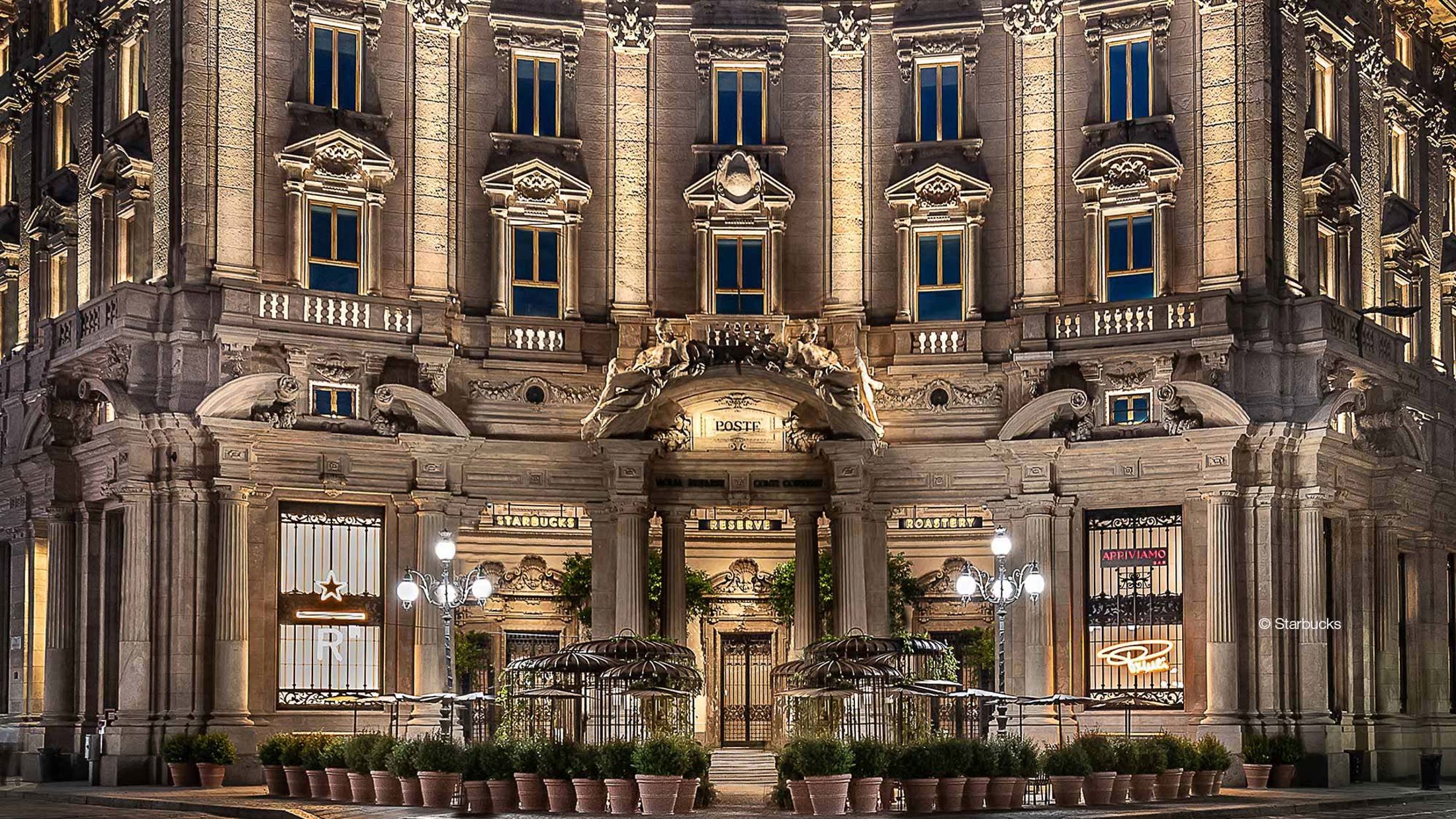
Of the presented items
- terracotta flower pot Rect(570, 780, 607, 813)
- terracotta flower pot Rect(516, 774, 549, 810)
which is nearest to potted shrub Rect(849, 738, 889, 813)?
terracotta flower pot Rect(570, 780, 607, 813)

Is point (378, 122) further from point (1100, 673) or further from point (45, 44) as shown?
point (1100, 673)

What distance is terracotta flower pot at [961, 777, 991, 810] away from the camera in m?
40.3

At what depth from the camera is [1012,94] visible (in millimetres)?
58031

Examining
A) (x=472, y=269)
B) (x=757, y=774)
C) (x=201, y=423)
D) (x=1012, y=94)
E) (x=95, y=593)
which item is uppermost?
(x=1012, y=94)

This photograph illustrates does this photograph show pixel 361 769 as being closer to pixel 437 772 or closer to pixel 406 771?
pixel 406 771

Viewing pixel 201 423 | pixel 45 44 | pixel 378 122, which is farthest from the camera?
pixel 45 44

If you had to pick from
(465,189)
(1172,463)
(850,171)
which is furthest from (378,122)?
(1172,463)

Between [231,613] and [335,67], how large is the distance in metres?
13.3

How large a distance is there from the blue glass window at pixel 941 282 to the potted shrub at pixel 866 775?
66.2 ft

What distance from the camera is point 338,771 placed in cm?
4391

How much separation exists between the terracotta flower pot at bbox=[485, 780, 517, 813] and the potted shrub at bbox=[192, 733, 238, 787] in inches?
482

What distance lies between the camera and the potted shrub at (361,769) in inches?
1694

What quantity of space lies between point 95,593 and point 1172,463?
25189mm

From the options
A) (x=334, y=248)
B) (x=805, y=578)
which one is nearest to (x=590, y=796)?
(x=805, y=578)
